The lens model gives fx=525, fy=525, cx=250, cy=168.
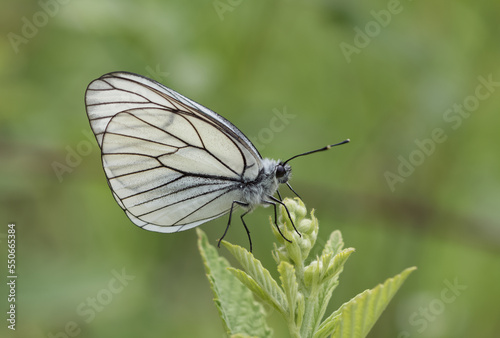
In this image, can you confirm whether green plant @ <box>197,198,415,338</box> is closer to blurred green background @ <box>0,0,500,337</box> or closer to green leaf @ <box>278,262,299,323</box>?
green leaf @ <box>278,262,299,323</box>

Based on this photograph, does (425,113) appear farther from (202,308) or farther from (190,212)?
(202,308)

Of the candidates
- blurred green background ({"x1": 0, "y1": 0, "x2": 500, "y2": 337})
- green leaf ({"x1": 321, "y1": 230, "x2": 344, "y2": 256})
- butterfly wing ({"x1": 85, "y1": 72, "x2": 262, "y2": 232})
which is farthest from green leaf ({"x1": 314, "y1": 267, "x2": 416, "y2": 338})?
blurred green background ({"x1": 0, "y1": 0, "x2": 500, "y2": 337})

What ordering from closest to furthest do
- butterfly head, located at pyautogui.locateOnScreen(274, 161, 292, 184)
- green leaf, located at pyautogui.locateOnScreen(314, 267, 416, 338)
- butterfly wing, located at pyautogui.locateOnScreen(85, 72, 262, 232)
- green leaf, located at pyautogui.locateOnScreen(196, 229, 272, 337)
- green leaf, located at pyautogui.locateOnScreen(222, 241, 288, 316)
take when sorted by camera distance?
1. green leaf, located at pyautogui.locateOnScreen(314, 267, 416, 338)
2. green leaf, located at pyautogui.locateOnScreen(222, 241, 288, 316)
3. green leaf, located at pyautogui.locateOnScreen(196, 229, 272, 337)
4. butterfly head, located at pyautogui.locateOnScreen(274, 161, 292, 184)
5. butterfly wing, located at pyautogui.locateOnScreen(85, 72, 262, 232)

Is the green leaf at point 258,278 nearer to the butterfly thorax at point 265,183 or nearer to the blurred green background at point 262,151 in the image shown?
the butterfly thorax at point 265,183

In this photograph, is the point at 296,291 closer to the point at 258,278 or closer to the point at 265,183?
the point at 258,278

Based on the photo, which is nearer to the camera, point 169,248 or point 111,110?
point 111,110

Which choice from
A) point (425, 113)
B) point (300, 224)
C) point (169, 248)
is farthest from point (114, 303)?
point (425, 113)
